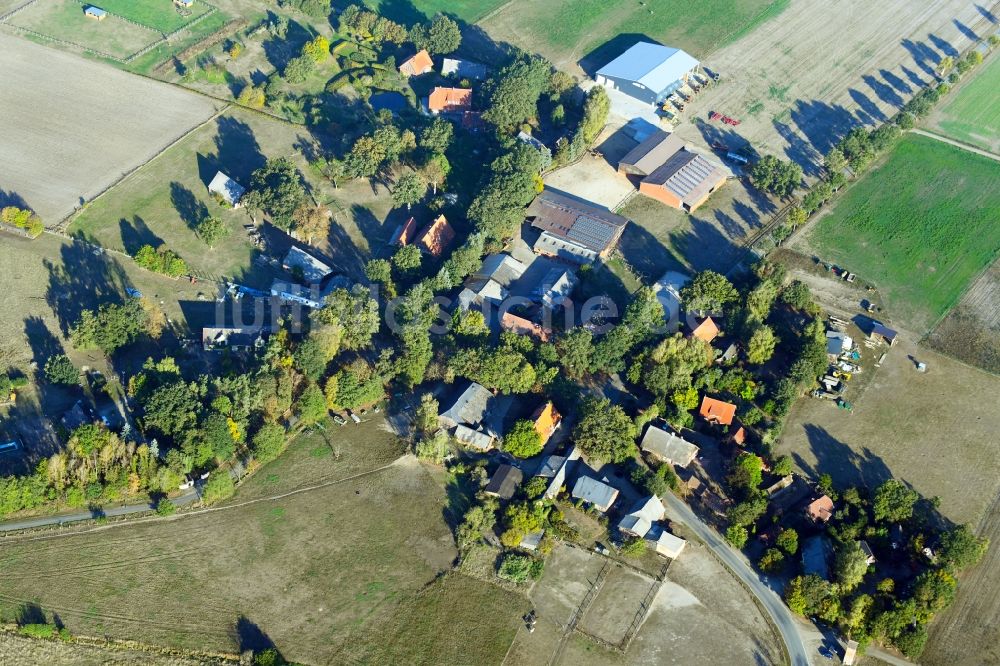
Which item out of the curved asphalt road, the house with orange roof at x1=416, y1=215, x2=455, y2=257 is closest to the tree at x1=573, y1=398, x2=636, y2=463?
the curved asphalt road

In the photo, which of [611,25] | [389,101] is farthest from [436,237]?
[611,25]

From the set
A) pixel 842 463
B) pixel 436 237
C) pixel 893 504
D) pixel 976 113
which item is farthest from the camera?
pixel 976 113

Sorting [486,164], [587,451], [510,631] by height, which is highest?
[486,164]

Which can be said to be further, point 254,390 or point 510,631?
point 254,390

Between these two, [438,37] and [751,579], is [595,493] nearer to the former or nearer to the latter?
[751,579]

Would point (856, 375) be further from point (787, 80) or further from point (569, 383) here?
point (787, 80)

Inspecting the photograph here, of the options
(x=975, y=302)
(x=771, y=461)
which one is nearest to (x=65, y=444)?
(x=771, y=461)
